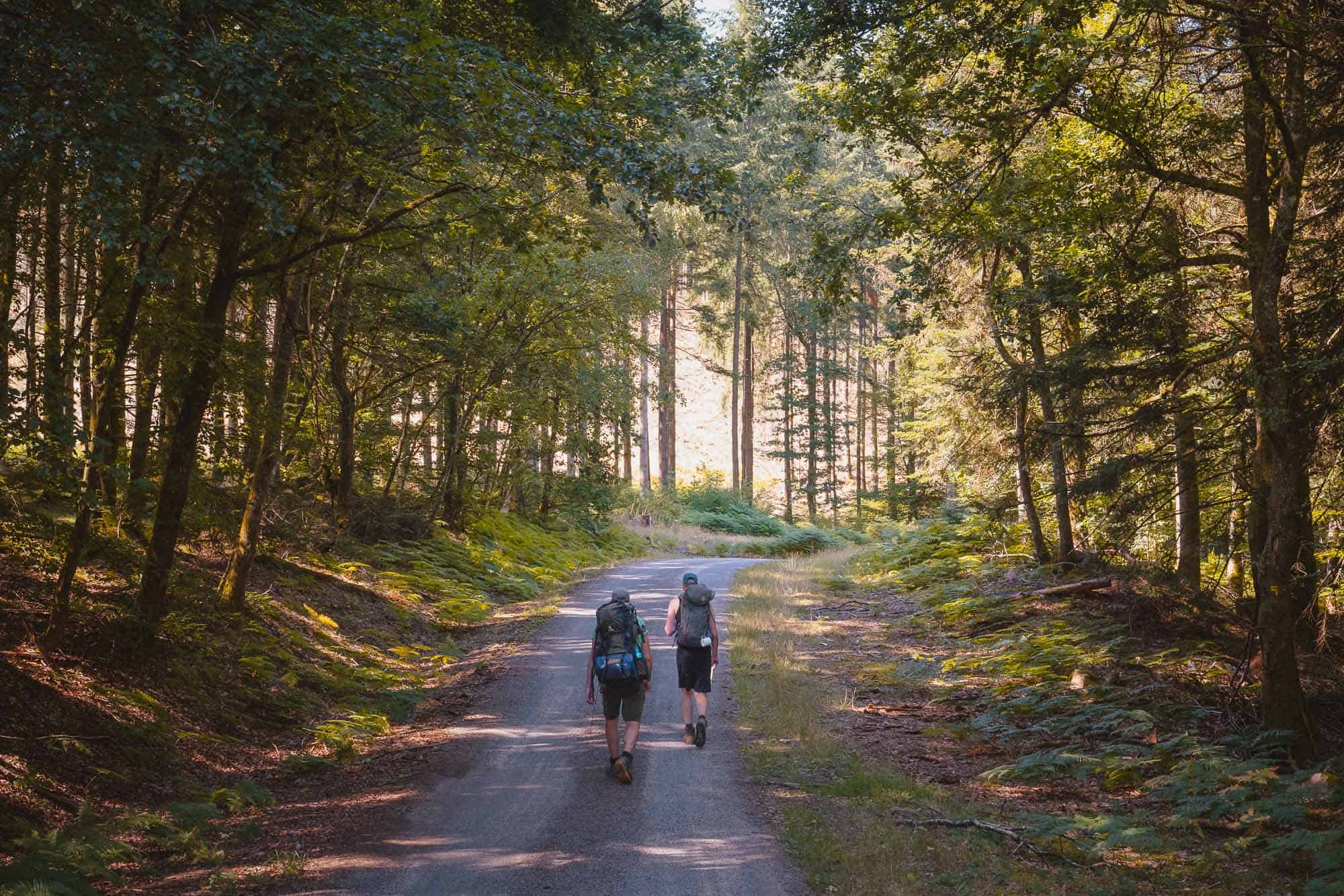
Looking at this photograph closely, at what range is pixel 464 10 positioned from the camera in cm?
970

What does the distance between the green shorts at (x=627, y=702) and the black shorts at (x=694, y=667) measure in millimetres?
898

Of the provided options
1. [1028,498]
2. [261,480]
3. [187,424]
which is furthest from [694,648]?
[1028,498]

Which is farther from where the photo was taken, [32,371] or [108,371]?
[108,371]

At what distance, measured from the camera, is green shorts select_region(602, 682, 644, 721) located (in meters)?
8.41

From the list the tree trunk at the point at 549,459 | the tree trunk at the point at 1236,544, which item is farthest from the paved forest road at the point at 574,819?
the tree trunk at the point at 549,459

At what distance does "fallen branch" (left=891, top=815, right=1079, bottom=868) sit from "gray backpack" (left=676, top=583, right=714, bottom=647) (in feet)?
10.2

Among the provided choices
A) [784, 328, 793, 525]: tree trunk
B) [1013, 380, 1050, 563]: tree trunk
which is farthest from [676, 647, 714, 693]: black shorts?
[784, 328, 793, 525]: tree trunk

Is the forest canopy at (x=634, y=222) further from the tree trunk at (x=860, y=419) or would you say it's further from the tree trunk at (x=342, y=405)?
the tree trunk at (x=860, y=419)

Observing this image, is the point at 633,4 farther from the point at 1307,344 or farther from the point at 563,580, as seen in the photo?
the point at 563,580

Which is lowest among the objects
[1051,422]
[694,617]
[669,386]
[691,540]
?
[691,540]

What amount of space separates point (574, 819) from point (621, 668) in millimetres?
1653

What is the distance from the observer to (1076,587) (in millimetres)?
14242

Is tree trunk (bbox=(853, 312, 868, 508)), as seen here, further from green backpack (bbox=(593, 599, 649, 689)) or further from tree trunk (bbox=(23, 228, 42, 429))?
tree trunk (bbox=(23, 228, 42, 429))

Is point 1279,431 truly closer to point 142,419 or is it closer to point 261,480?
point 142,419
